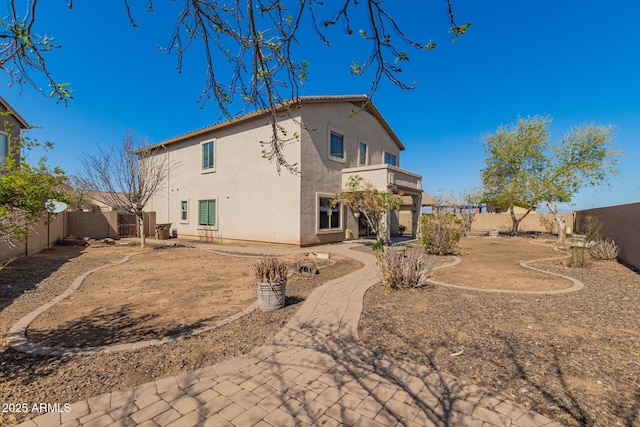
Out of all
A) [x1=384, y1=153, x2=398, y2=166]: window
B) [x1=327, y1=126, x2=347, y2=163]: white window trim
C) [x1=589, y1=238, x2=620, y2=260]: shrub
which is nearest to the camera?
[x1=589, y1=238, x2=620, y2=260]: shrub

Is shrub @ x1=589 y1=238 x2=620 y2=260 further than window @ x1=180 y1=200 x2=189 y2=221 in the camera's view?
No

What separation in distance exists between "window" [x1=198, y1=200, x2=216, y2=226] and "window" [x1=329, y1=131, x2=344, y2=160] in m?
8.24

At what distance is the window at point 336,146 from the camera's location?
1655cm

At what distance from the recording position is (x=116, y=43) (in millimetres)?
3908

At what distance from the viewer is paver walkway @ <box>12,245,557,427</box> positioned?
2533 mm

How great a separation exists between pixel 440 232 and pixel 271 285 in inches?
366

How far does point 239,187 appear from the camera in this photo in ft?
55.9

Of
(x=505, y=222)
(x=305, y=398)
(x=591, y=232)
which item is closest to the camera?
(x=305, y=398)

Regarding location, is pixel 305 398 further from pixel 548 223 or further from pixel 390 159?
pixel 548 223

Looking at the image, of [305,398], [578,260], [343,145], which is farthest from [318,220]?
[305,398]

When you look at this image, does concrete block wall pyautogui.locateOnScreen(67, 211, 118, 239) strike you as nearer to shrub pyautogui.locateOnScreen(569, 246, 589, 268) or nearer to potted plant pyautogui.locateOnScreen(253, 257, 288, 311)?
potted plant pyautogui.locateOnScreen(253, 257, 288, 311)

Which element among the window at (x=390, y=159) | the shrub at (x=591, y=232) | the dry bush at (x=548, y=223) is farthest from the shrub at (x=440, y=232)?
the dry bush at (x=548, y=223)

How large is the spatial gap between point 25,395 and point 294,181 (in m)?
12.4

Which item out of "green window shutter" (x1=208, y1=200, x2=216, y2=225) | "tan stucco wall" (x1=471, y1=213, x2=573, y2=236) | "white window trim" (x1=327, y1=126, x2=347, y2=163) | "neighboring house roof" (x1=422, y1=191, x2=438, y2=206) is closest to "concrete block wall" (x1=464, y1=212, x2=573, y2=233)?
"tan stucco wall" (x1=471, y1=213, x2=573, y2=236)
